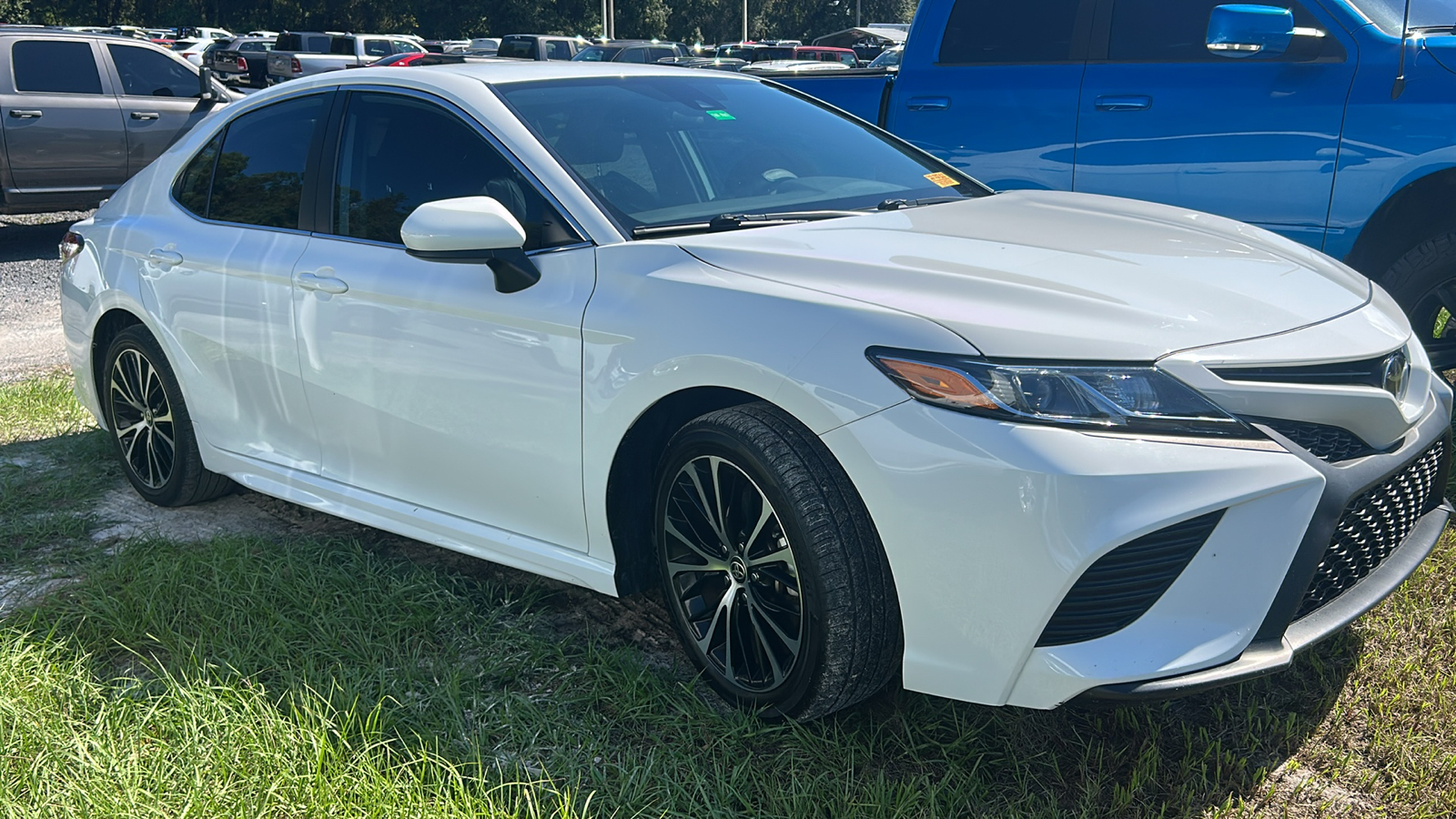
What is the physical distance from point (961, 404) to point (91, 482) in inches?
150

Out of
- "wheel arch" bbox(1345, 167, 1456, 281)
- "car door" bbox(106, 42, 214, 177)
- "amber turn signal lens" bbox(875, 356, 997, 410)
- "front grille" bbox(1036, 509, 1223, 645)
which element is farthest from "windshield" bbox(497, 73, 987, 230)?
"car door" bbox(106, 42, 214, 177)

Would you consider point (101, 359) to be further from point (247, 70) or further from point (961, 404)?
point (247, 70)

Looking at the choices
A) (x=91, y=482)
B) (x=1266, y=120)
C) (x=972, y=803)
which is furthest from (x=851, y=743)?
(x=91, y=482)

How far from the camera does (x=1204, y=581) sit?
217cm

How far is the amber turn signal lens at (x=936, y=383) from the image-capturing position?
2.19 metres

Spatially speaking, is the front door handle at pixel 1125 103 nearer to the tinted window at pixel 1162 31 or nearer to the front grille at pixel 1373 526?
the tinted window at pixel 1162 31

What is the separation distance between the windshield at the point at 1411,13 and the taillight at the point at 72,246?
15.8 feet

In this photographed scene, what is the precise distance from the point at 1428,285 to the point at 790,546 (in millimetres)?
3018

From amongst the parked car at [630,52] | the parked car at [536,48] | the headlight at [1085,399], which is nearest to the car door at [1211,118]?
the headlight at [1085,399]

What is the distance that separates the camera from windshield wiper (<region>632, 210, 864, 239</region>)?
2.90 metres

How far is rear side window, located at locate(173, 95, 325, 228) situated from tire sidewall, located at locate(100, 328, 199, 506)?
51 centimetres

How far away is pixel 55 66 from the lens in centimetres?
1012

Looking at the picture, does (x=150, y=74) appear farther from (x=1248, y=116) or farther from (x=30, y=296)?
(x=1248, y=116)

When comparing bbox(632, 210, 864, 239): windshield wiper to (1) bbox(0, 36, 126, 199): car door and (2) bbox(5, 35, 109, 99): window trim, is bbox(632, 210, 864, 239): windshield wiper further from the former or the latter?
(2) bbox(5, 35, 109, 99): window trim
